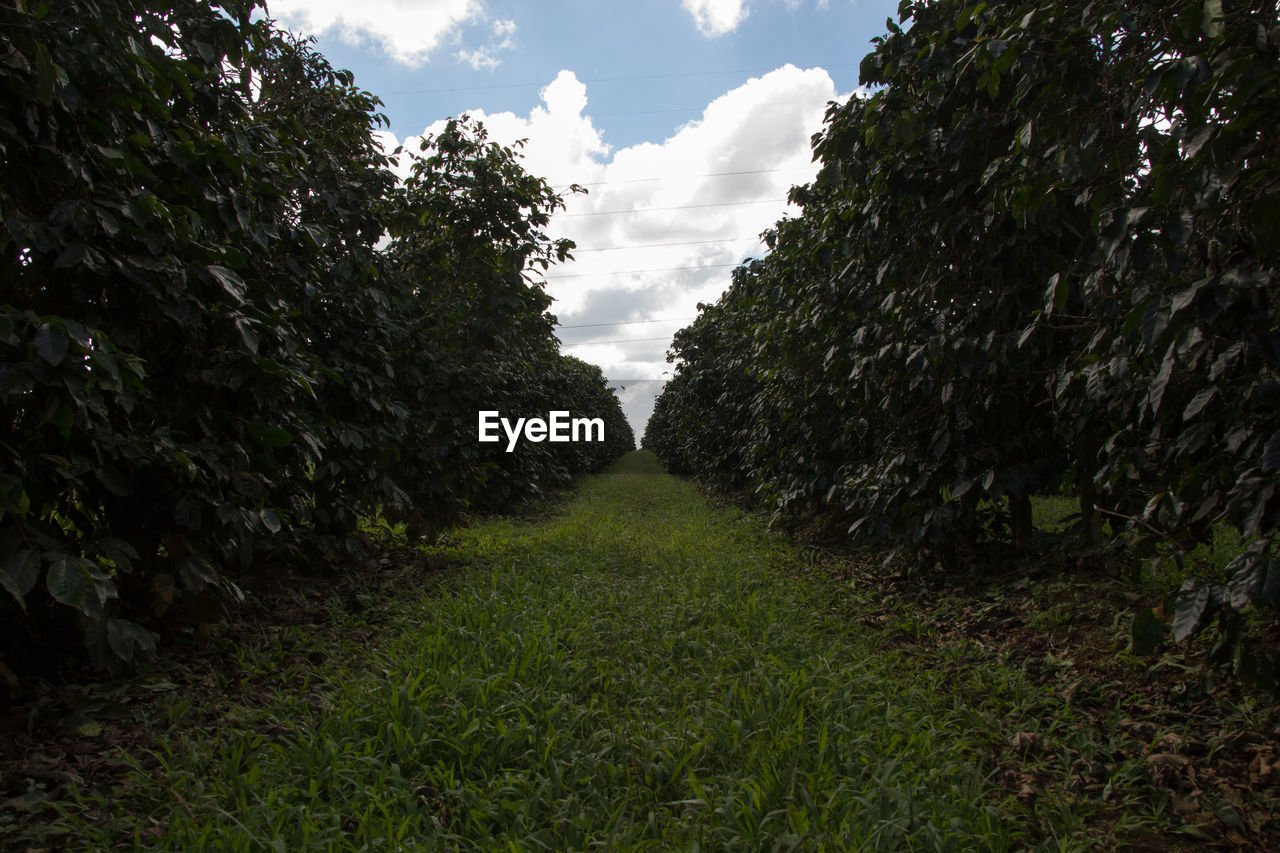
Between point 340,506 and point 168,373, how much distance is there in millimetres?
1696

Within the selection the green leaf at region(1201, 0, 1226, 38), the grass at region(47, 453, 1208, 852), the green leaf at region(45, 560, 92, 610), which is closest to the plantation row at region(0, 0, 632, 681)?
the green leaf at region(45, 560, 92, 610)

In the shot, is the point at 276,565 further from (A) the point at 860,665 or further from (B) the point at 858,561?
(B) the point at 858,561

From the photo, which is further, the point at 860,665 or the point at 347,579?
the point at 347,579

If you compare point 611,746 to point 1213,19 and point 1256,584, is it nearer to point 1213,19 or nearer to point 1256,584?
point 1256,584

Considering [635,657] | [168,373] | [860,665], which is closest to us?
[168,373]

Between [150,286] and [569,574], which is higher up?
[150,286]

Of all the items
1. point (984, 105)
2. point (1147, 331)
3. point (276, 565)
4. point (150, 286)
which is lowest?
point (276, 565)

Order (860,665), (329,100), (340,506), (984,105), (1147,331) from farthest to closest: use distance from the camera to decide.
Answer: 1. (329,100)
2. (340,506)
3. (984,105)
4. (860,665)
5. (1147,331)

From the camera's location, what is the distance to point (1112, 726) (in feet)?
7.59

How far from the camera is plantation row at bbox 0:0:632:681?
188 cm

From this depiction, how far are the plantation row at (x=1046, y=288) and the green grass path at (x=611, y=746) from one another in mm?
903

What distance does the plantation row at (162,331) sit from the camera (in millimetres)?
1884

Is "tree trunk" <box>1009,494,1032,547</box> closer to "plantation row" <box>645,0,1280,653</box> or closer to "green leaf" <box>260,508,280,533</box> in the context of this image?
"plantation row" <box>645,0,1280,653</box>

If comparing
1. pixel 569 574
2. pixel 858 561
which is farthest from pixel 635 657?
pixel 858 561
